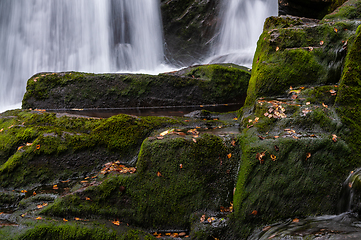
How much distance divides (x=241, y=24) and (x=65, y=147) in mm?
15775

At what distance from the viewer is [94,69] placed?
1362cm

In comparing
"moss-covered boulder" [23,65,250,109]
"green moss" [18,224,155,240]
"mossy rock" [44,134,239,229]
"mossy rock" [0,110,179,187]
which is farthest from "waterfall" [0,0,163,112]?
"green moss" [18,224,155,240]

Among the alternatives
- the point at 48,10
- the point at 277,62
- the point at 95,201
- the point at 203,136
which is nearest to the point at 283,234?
the point at 203,136

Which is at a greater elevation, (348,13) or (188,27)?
(188,27)

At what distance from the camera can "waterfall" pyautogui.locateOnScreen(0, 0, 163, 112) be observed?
13594 mm

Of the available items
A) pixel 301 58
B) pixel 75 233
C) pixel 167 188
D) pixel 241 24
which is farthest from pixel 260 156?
pixel 241 24

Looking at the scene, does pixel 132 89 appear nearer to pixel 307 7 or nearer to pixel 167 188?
pixel 167 188

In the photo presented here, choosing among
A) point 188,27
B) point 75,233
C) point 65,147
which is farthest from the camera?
point 188,27

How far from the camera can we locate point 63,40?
47.3ft

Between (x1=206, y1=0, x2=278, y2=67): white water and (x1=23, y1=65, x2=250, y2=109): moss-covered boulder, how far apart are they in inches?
292

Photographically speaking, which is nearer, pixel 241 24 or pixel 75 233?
pixel 75 233

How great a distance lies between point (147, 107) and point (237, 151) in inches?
191

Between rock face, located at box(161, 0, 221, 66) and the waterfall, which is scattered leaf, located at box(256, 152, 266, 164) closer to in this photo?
the waterfall

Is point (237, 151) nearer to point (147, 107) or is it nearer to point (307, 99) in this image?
point (307, 99)
